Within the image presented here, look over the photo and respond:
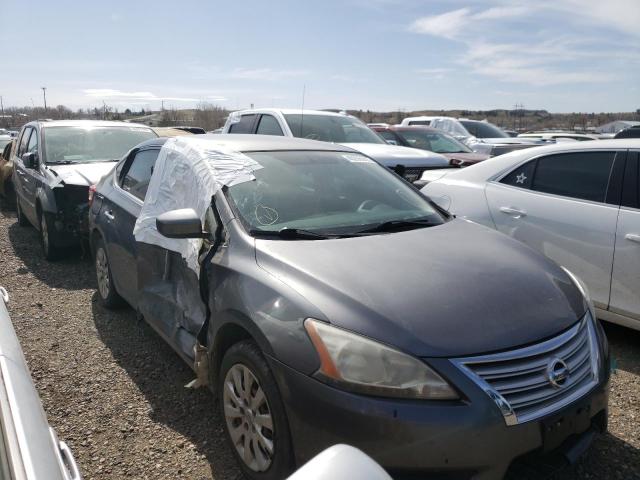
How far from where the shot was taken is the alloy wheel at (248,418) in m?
2.24

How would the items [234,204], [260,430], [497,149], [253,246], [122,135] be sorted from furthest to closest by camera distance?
[497,149]
[122,135]
[234,204]
[253,246]
[260,430]

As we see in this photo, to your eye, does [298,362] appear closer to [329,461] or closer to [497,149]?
[329,461]

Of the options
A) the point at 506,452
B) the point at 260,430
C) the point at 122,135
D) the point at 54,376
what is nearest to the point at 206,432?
the point at 260,430

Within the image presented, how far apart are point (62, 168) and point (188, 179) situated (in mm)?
4009

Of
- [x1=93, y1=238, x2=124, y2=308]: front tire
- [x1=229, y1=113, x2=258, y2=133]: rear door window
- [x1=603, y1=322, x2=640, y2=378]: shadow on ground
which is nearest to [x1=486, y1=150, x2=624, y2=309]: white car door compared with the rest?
[x1=603, y1=322, x2=640, y2=378]: shadow on ground

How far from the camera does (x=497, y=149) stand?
31.7ft

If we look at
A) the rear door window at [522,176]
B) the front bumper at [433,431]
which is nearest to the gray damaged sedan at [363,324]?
the front bumper at [433,431]

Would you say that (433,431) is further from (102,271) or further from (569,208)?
(102,271)

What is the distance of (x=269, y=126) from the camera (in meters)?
8.05

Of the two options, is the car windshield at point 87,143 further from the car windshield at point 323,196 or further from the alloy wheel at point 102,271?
the car windshield at point 323,196

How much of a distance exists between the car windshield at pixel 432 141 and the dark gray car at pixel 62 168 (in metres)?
4.97

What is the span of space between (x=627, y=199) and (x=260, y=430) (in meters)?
3.04

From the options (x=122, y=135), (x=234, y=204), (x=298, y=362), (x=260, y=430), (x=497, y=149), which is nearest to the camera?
→ (x=298, y=362)

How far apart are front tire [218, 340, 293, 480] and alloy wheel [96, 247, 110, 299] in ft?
7.77
